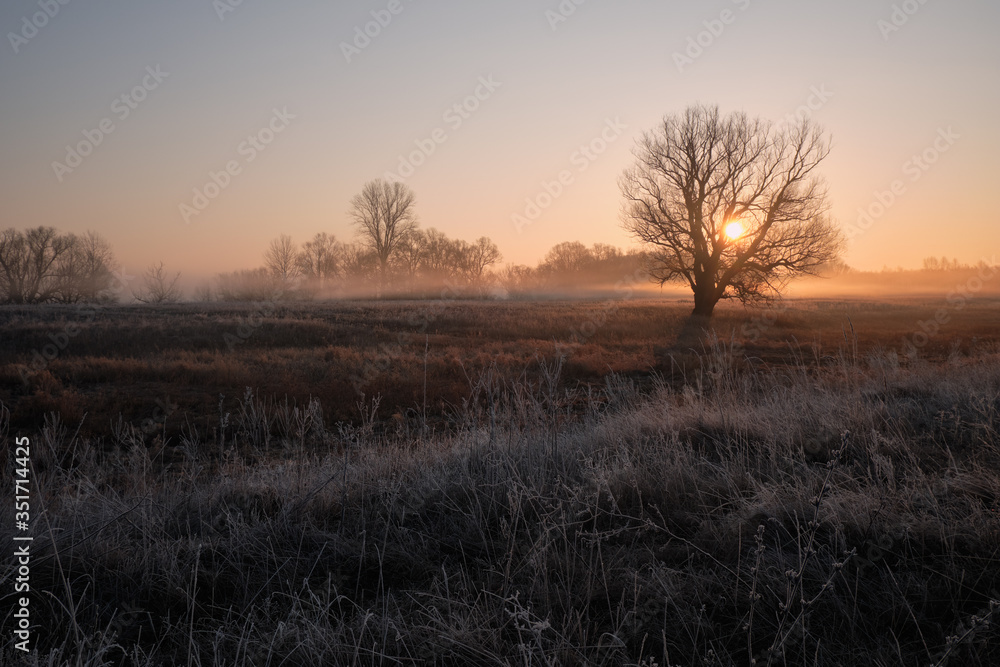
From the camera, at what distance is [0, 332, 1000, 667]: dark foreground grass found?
6.03 ft

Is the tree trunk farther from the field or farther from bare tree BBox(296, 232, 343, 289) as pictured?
bare tree BBox(296, 232, 343, 289)

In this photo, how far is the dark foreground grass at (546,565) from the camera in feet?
6.03

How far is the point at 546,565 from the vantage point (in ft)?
7.27

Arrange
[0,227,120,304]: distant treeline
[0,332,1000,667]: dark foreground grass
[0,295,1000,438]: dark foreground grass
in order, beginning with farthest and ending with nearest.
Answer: [0,227,120,304]: distant treeline < [0,295,1000,438]: dark foreground grass < [0,332,1000,667]: dark foreground grass

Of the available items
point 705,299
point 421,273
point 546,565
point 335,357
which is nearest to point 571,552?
point 546,565

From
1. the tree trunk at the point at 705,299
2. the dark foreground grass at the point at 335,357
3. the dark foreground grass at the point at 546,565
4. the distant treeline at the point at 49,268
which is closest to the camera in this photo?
the dark foreground grass at the point at 546,565

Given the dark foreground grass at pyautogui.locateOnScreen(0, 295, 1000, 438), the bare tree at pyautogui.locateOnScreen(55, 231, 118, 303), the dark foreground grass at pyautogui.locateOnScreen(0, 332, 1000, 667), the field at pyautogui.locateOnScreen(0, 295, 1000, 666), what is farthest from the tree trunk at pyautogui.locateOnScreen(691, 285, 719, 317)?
the bare tree at pyautogui.locateOnScreen(55, 231, 118, 303)

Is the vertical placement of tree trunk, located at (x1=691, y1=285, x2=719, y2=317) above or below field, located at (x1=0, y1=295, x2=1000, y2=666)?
above

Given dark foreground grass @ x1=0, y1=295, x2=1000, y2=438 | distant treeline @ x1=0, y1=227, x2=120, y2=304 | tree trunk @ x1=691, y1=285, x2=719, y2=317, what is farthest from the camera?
distant treeline @ x1=0, y1=227, x2=120, y2=304

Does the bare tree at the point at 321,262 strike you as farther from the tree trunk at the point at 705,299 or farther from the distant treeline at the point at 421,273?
the tree trunk at the point at 705,299

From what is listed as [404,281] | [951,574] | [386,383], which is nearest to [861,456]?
[951,574]

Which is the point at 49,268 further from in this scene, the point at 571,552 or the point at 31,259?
the point at 571,552

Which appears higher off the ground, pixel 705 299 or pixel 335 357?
pixel 705 299

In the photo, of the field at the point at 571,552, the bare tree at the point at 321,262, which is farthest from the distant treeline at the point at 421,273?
the field at the point at 571,552
